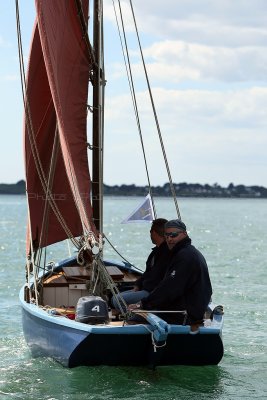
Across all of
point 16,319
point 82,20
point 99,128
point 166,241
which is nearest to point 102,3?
point 82,20

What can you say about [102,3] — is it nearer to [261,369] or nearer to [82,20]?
[82,20]

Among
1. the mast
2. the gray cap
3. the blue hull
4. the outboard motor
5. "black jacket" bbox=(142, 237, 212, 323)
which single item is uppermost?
the mast

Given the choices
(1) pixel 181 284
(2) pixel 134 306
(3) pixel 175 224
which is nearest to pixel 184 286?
(1) pixel 181 284

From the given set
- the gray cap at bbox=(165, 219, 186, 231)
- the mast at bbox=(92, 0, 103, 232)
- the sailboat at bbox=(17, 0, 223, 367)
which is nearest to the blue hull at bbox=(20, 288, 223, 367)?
the sailboat at bbox=(17, 0, 223, 367)

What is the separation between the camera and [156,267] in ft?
46.4

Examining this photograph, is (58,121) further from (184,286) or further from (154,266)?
→ (184,286)

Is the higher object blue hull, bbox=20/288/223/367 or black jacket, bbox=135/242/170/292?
black jacket, bbox=135/242/170/292

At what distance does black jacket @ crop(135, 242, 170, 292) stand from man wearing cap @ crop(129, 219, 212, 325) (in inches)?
29.3

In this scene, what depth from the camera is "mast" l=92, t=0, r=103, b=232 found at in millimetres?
15750

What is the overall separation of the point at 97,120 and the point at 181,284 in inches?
176

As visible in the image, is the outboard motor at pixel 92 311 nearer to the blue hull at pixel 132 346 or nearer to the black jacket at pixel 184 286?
the blue hull at pixel 132 346

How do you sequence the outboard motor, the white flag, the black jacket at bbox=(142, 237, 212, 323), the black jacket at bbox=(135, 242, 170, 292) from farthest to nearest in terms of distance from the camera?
1. the white flag
2. the black jacket at bbox=(135, 242, 170, 292)
3. the outboard motor
4. the black jacket at bbox=(142, 237, 212, 323)

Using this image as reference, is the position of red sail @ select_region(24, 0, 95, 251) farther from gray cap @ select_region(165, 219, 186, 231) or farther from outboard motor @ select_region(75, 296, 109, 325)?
gray cap @ select_region(165, 219, 186, 231)

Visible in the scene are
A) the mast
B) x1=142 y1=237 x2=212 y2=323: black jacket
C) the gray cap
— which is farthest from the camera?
the mast
